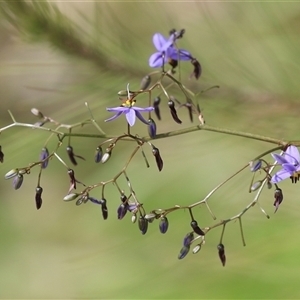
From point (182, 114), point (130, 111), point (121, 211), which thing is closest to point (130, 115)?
point (130, 111)

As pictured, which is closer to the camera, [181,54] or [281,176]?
[281,176]

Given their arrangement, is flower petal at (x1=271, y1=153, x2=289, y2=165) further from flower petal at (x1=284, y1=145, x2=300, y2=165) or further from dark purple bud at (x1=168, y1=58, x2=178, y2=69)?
dark purple bud at (x1=168, y1=58, x2=178, y2=69)

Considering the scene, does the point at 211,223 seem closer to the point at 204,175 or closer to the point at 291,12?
the point at 204,175

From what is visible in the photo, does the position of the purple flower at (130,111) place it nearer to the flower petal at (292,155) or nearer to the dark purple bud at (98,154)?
the dark purple bud at (98,154)

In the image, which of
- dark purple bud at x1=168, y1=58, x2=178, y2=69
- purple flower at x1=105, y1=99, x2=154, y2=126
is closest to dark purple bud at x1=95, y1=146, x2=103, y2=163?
purple flower at x1=105, y1=99, x2=154, y2=126

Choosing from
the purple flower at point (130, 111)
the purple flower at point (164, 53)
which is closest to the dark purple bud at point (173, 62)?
the purple flower at point (164, 53)

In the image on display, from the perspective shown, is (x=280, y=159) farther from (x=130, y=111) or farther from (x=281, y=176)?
(x=130, y=111)

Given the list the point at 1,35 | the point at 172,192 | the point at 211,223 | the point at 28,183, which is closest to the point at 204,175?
the point at 172,192
